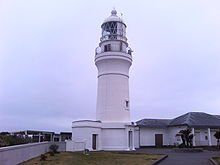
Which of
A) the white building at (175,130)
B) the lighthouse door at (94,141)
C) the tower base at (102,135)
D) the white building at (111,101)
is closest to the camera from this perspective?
the tower base at (102,135)

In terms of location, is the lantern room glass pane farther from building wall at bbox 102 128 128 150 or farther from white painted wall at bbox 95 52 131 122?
building wall at bbox 102 128 128 150

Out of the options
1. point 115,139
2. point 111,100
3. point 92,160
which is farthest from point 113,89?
point 92,160

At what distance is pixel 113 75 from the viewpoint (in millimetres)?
25016

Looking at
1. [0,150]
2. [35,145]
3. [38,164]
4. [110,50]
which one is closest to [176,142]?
[110,50]

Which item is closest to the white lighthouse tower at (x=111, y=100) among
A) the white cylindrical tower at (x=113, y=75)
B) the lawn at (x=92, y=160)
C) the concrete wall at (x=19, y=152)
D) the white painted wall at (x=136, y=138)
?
the white cylindrical tower at (x=113, y=75)

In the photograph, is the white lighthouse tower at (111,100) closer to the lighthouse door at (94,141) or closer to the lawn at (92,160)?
the lighthouse door at (94,141)

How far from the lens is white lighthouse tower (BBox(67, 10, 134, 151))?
23703 mm

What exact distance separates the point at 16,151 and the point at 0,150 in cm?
236

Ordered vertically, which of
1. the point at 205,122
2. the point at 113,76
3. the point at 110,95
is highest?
the point at 113,76

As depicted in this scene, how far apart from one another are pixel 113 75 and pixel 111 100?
232 cm

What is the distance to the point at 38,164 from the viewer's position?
1142cm

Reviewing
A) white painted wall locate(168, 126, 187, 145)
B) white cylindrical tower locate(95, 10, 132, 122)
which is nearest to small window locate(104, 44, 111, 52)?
white cylindrical tower locate(95, 10, 132, 122)

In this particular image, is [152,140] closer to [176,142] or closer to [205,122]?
[176,142]

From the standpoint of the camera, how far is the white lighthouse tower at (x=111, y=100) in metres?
23.7
